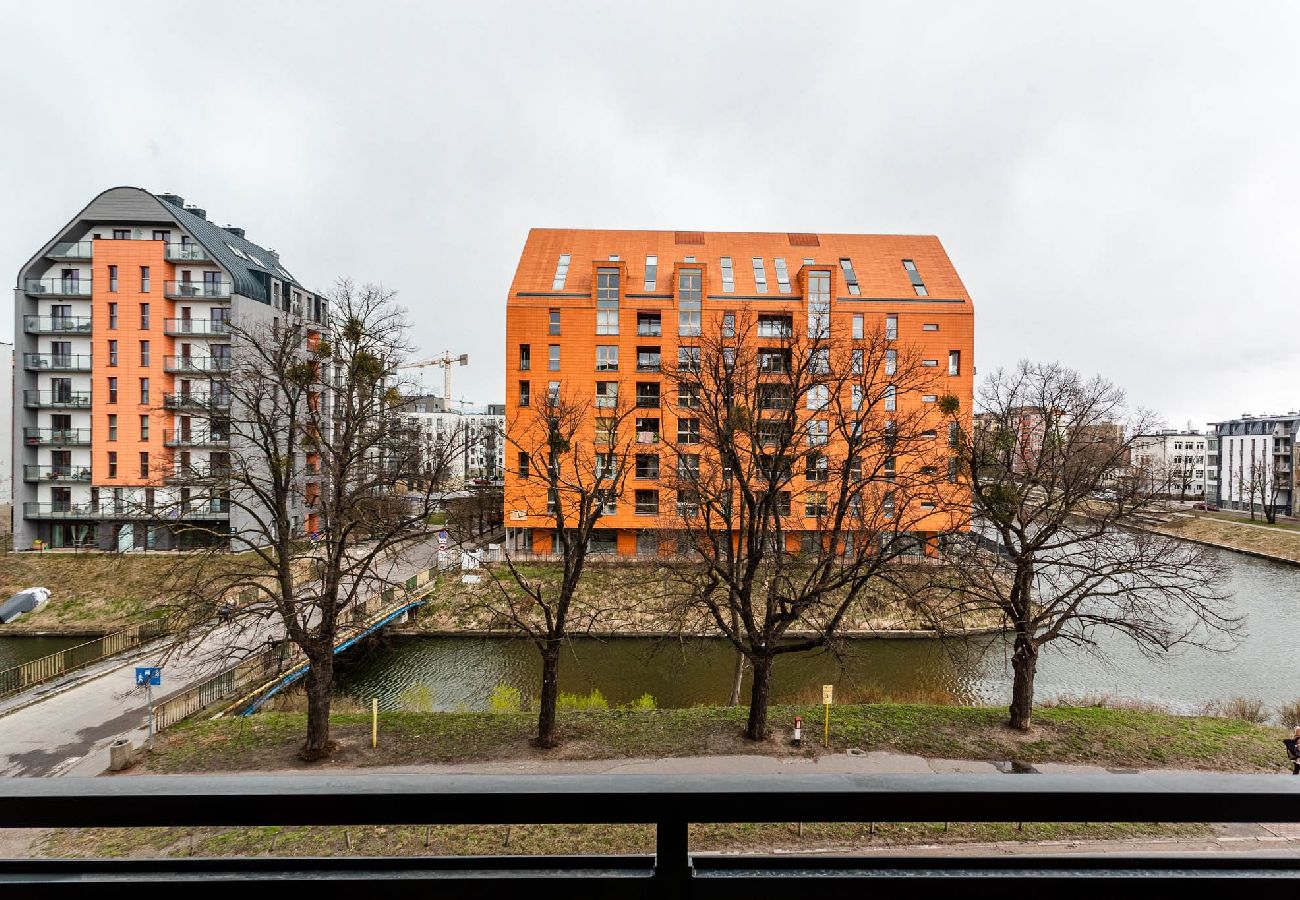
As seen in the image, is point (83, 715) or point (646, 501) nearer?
point (83, 715)

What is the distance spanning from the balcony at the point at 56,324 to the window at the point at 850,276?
125ft

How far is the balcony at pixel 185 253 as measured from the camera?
3006cm

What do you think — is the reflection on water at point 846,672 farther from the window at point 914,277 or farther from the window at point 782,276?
the window at point 782,276

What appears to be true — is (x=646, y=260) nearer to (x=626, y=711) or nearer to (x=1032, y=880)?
(x=626, y=711)

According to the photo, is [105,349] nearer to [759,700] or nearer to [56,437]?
[56,437]

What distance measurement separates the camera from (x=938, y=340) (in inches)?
1188

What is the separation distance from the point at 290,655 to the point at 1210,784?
19.8 meters

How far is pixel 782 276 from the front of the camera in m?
32.3

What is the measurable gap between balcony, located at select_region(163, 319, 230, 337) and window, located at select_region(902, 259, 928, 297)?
34.6m

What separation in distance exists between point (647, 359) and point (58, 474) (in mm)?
29205

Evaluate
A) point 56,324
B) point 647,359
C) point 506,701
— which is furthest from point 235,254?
point 506,701

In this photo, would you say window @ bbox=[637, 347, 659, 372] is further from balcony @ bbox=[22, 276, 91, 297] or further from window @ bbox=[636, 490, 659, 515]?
balcony @ bbox=[22, 276, 91, 297]

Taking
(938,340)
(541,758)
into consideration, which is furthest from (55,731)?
(938,340)

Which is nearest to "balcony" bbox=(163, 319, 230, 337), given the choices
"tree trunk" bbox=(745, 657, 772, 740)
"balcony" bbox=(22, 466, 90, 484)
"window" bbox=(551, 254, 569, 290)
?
"balcony" bbox=(22, 466, 90, 484)
